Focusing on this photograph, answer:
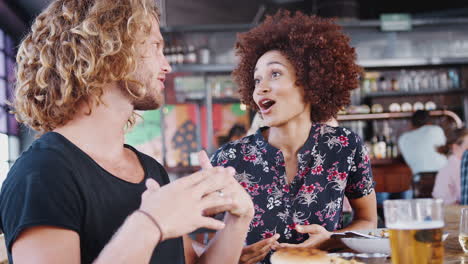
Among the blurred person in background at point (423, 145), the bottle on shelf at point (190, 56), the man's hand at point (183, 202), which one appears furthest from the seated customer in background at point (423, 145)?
the man's hand at point (183, 202)

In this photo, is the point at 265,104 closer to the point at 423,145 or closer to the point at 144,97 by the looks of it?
the point at 144,97

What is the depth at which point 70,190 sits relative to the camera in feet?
3.37

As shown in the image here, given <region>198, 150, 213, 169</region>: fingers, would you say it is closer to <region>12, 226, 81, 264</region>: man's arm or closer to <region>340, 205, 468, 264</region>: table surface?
<region>12, 226, 81, 264</region>: man's arm

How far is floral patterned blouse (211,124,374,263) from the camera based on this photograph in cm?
190

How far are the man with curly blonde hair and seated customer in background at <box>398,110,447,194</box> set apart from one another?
535 centimetres

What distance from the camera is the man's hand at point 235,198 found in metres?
1.06

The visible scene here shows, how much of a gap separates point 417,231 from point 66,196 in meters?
0.66

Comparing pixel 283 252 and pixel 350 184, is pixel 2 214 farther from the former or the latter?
pixel 350 184

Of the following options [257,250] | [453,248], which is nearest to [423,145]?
[453,248]

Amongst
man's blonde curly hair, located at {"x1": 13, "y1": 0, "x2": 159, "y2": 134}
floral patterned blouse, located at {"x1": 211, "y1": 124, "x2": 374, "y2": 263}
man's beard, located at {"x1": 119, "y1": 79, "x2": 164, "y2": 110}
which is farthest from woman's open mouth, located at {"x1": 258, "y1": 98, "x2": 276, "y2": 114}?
man's blonde curly hair, located at {"x1": 13, "y1": 0, "x2": 159, "y2": 134}

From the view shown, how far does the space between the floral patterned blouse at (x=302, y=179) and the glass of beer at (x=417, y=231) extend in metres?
1.04

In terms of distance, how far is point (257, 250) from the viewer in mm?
1501

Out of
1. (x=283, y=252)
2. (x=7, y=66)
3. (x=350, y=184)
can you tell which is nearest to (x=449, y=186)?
(x=350, y=184)

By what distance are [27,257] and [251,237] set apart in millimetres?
1095
